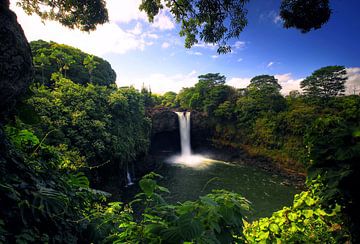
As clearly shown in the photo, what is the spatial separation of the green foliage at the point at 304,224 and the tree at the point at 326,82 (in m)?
27.2

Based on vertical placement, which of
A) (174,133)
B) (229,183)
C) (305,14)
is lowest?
(229,183)

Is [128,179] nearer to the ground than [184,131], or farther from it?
nearer to the ground

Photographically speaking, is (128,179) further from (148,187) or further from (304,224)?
(148,187)

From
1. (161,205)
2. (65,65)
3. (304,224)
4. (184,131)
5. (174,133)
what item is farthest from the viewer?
(174,133)

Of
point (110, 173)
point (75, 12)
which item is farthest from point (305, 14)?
point (110, 173)

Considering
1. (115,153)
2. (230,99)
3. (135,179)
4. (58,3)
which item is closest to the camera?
(58,3)

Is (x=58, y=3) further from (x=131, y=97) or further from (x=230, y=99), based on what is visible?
(x=230, y=99)

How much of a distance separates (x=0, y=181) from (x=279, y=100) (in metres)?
27.2

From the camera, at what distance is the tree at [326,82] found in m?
23.5

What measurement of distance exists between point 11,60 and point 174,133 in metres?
26.8

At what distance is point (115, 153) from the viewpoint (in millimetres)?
11562

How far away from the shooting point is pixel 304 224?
2498 mm

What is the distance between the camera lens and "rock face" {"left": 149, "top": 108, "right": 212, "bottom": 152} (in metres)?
27.6

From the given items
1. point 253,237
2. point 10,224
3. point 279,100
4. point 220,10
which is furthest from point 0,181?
point 279,100
